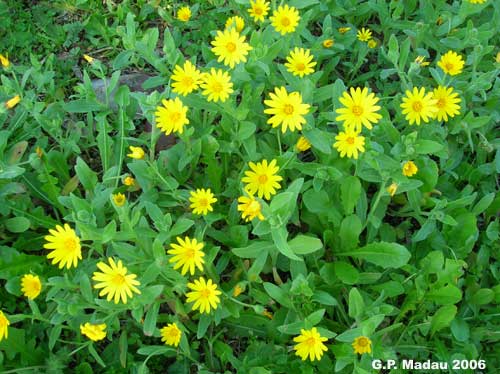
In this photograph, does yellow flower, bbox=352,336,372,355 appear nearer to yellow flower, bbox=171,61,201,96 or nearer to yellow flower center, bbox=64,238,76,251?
yellow flower center, bbox=64,238,76,251

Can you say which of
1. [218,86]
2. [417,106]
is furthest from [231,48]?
[417,106]

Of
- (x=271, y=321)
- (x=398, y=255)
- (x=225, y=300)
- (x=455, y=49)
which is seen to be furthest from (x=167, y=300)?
(x=455, y=49)

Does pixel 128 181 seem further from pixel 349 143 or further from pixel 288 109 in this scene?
pixel 349 143

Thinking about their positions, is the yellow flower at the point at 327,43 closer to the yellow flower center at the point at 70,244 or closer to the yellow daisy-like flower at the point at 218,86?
the yellow daisy-like flower at the point at 218,86

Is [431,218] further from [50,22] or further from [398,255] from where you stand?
[50,22]

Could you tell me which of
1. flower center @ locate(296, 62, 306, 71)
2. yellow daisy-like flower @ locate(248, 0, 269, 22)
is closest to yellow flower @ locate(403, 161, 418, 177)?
flower center @ locate(296, 62, 306, 71)

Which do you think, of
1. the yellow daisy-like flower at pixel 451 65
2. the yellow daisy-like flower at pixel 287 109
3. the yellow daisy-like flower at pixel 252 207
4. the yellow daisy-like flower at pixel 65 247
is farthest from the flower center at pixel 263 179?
the yellow daisy-like flower at pixel 451 65
